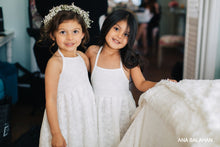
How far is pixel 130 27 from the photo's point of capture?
3.67ft

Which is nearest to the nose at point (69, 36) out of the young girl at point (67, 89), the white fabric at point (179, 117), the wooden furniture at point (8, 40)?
the young girl at point (67, 89)

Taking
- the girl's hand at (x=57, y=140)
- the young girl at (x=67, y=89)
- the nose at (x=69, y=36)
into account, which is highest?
the nose at (x=69, y=36)

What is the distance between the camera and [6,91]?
1646 millimetres

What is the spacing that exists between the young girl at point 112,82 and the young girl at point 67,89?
64 millimetres

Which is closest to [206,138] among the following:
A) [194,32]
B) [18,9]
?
[18,9]

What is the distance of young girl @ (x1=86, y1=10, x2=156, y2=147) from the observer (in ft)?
3.85

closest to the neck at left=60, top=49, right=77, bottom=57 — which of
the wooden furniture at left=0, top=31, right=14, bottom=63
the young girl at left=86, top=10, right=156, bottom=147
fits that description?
the young girl at left=86, top=10, right=156, bottom=147

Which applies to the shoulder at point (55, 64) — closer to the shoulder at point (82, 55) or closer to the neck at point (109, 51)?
the shoulder at point (82, 55)

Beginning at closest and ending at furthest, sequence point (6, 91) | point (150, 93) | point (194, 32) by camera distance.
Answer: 1. point (150, 93)
2. point (6, 91)
3. point (194, 32)

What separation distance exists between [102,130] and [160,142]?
16.6 inches

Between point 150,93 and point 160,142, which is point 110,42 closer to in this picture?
point 150,93

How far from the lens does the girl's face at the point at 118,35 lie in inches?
44.2

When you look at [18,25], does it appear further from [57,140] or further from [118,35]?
[57,140]

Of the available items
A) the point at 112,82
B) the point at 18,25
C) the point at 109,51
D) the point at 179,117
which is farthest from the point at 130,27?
the point at 18,25
